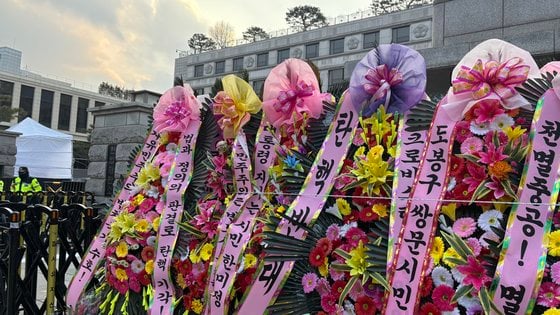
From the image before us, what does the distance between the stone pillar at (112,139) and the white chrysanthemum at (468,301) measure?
8.95m

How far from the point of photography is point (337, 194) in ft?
7.22

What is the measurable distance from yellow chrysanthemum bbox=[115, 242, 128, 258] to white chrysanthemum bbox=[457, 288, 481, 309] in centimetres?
192

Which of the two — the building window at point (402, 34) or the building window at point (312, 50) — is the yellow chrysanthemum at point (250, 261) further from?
the building window at point (312, 50)

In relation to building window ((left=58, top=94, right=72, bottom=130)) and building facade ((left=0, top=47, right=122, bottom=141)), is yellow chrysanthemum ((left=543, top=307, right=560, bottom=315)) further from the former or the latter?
building window ((left=58, top=94, right=72, bottom=130))

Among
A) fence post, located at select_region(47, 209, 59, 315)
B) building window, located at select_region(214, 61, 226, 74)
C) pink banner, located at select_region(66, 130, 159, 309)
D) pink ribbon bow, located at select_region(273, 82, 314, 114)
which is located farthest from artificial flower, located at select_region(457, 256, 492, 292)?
building window, located at select_region(214, 61, 226, 74)

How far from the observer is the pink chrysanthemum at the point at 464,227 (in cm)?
180

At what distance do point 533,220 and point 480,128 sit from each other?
0.41 meters

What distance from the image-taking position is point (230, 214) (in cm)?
256

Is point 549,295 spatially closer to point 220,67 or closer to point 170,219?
point 170,219

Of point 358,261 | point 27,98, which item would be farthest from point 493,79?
point 27,98

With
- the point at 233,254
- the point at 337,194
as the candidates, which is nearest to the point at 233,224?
the point at 233,254

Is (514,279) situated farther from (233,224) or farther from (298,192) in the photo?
(233,224)

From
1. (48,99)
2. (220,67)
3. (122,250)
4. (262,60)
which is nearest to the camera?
(122,250)

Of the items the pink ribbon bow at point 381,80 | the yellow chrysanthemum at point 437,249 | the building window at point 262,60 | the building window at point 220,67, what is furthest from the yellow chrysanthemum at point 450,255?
the building window at point 220,67
